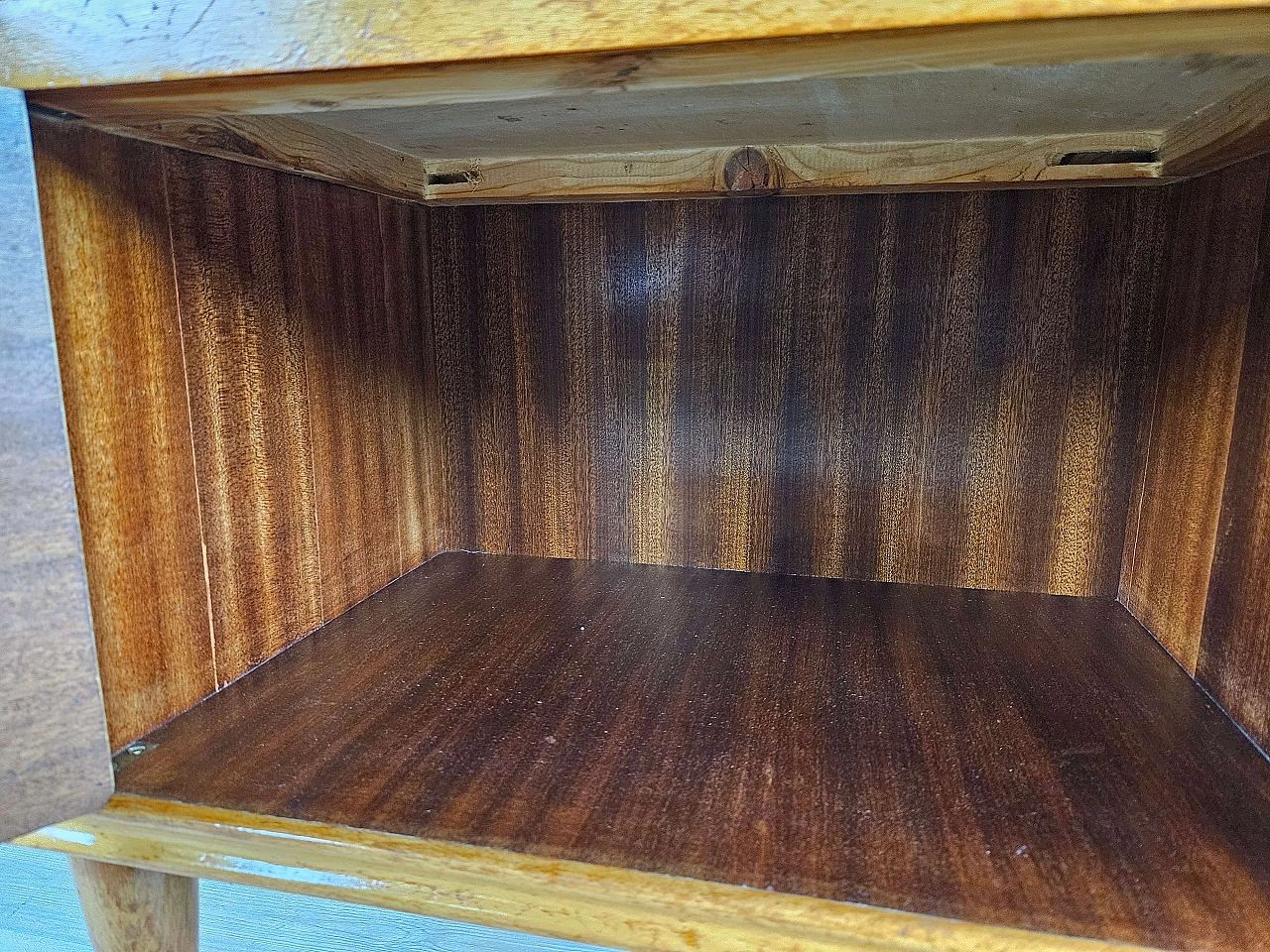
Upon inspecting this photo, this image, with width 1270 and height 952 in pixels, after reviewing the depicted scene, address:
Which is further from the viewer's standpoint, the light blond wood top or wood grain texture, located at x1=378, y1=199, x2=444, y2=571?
wood grain texture, located at x1=378, y1=199, x2=444, y2=571

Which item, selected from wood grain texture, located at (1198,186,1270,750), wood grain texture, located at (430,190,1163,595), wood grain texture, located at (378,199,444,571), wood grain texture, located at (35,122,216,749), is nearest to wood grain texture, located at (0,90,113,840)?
wood grain texture, located at (35,122,216,749)

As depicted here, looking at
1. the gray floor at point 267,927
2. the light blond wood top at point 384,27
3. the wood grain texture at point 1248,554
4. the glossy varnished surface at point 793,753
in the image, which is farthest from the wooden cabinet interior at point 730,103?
the gray floor at point 267,927

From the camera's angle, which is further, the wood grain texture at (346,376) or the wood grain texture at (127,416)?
the wood grain texture at (346,376)

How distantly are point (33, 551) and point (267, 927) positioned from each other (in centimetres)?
72

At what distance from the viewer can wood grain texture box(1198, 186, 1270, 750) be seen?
575 millimetres

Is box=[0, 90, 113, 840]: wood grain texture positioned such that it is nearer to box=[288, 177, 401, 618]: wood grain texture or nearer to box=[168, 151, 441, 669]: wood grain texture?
box=[168, 151, 441, 669]: wood grain texture

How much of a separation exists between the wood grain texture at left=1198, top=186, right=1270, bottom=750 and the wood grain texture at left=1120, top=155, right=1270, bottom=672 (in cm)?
2

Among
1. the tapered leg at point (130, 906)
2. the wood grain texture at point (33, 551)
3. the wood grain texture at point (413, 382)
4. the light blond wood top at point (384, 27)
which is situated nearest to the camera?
the light blond wood top at point (384, 27)

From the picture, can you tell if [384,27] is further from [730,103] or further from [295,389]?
[295,389]

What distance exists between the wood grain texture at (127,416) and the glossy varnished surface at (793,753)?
0.20 ft

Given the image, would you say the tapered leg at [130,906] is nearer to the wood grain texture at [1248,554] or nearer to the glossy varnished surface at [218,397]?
the glossy varnished surface at [218,397]

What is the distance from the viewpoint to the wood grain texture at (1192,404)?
0.65 m

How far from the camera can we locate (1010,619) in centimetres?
81

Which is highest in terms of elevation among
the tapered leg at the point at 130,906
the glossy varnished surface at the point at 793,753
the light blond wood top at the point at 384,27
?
the light blond wood top at the point at 384,27
